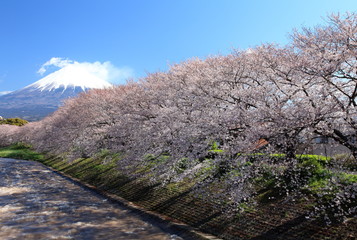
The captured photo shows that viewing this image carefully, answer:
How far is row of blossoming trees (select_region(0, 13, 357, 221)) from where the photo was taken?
28.9 ft

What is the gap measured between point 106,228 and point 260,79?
990cm

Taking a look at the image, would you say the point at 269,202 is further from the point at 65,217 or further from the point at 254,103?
the point at 65,217

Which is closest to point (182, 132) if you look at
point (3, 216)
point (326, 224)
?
point (326, 224)

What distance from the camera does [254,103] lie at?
444 inches

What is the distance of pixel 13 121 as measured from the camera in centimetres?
9919

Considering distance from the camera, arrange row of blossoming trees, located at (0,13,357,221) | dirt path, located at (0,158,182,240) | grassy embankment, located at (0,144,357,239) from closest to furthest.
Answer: row of blossoming trees, located at (0,13,357,221), grassy embankment, located at (0,144,357,239), dirt path, located at (0,158,182,240)

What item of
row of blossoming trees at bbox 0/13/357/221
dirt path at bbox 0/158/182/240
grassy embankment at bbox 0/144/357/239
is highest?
row of blossoming trees at bbox 0/13/357/221

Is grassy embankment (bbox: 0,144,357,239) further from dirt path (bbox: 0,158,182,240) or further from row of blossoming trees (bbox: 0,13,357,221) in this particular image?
dirt path (bbox: 0,158,182,240)

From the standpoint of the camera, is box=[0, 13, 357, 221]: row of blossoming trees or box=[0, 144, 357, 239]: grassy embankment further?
box=[0, 144, 357, 239]: grassy embankment

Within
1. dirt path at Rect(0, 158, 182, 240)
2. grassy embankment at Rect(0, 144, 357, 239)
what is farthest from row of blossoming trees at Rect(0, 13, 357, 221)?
dirt path at Rect(0, 158, 182, 240)

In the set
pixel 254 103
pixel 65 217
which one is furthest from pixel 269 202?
pixel 65 217

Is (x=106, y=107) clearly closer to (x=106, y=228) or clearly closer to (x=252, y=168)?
(x=106, y=228)

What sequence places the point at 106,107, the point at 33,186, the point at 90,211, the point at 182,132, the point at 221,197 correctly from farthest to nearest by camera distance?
the point at 106,107 < the point at 33,186 < the point at 90,211 < the point at 221,197 < the point at 182,132

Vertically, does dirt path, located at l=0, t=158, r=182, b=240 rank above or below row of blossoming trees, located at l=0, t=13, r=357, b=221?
below
